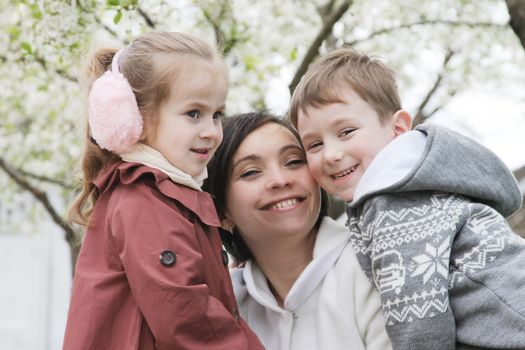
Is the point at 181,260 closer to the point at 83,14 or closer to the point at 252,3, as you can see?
the point at 83,14

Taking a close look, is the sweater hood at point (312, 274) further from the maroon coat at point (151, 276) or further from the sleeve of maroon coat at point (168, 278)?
the sleeve of maroon coat at point (168, 278)

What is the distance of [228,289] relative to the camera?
238 centimetres

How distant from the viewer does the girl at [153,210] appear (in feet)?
7.13

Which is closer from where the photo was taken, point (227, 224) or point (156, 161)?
point (156, 161)

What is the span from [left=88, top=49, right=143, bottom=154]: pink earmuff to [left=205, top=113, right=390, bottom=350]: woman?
568 mm

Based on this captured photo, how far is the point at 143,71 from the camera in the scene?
244 cm

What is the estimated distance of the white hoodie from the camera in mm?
2512

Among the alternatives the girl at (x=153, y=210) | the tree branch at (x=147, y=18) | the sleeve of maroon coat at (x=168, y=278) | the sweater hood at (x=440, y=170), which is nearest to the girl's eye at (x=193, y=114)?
the girl at (x=153, y=210)

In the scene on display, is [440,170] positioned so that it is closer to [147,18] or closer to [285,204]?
[285,204]

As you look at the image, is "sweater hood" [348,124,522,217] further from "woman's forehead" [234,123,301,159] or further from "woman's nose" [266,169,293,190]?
"woman's forehead" [234,123,301,159]

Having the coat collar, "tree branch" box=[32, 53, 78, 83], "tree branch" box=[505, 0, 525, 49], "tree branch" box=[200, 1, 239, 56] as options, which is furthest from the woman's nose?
"tree branch" box=[32, 53, 78, 83]

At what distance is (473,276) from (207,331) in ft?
2.59

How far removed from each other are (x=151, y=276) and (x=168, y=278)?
0.05m

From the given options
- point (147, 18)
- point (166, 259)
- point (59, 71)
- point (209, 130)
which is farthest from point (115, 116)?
point (59, 71)
